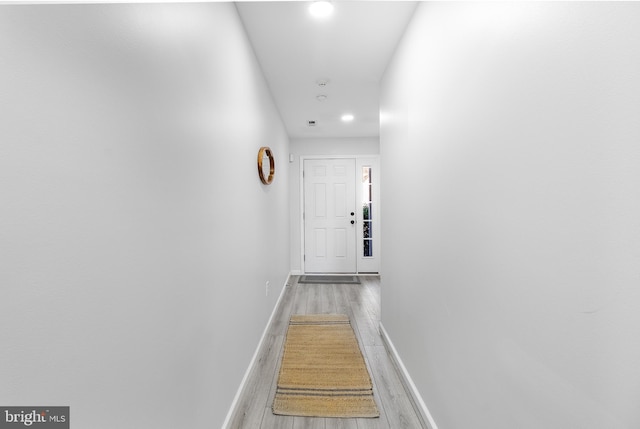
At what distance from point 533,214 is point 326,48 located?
2.08 meters

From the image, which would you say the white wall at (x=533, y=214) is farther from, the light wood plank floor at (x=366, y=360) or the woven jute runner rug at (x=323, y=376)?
the woven jute runner rug at (x=323, y=376)

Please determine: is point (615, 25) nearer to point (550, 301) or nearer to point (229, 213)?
point (550, 301)

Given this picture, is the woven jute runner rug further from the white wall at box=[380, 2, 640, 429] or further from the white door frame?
the white door frame

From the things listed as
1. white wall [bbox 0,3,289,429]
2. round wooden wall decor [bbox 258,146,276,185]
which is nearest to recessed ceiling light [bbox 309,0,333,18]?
white wall [bbox 0,3,289,429]

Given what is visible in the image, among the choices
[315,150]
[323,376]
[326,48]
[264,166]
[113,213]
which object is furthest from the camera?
[315,150]

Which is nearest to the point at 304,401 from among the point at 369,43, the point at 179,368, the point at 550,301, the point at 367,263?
the point at 179,368

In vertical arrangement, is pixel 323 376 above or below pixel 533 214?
below

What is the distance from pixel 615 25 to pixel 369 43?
1.92m

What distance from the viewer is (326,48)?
2346 millimetres

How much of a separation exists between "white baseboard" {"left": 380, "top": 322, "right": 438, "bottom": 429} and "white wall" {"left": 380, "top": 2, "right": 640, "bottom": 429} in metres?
0.10

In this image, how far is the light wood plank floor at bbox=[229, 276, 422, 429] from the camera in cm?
167

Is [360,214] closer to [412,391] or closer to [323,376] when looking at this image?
[323,376]

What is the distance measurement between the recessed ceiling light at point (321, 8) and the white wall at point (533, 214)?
61 cm

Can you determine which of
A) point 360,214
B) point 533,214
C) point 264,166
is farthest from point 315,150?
point 533,214
